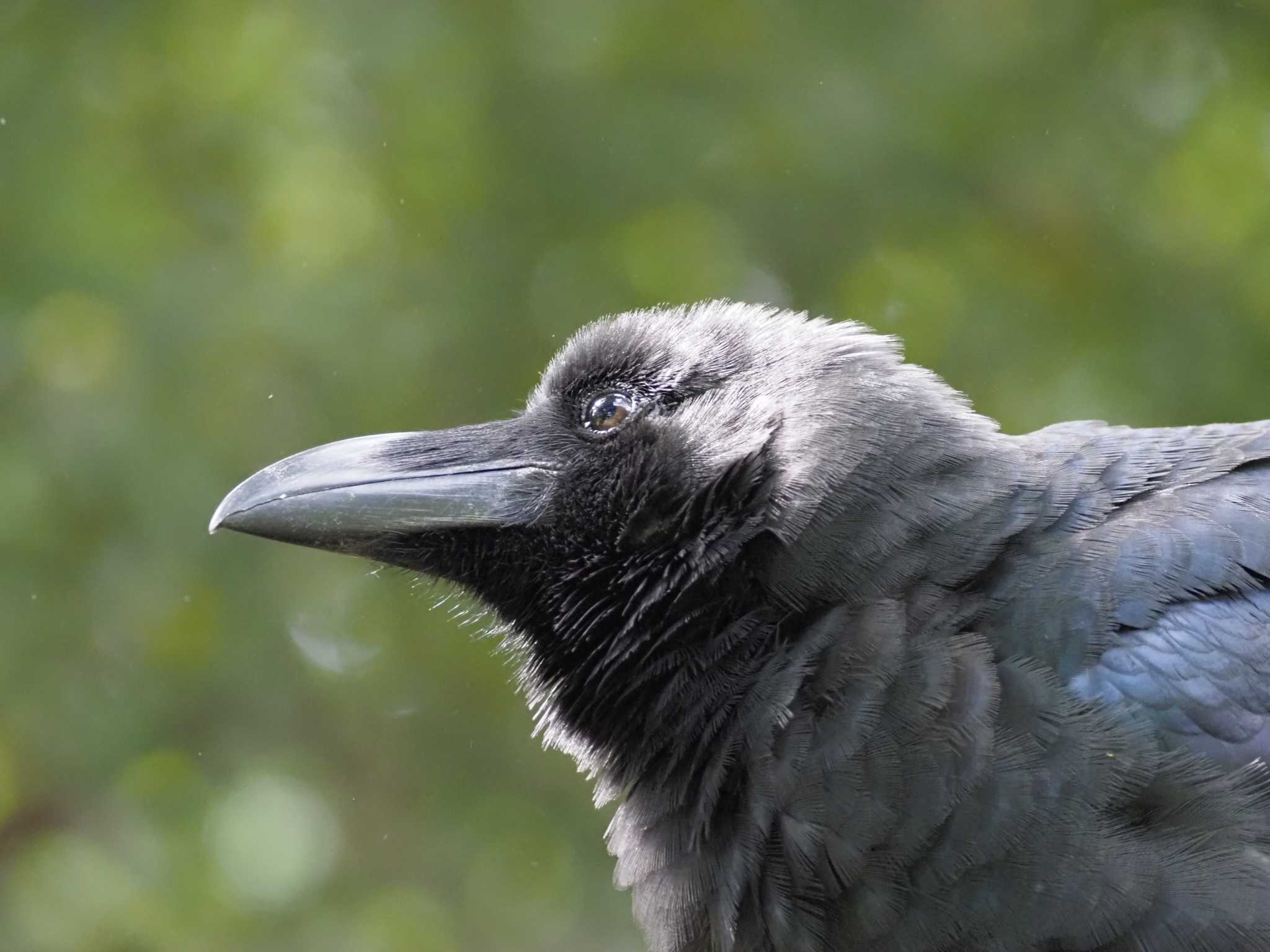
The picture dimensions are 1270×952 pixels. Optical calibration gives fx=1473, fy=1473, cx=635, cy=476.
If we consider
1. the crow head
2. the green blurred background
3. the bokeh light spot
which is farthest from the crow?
the bokeh light spot

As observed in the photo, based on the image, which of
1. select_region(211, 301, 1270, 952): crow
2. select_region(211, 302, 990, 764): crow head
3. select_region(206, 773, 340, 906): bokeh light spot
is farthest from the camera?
select_region(206, 773, 340, 906): bokeh light spot

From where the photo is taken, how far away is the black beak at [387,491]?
2.80m

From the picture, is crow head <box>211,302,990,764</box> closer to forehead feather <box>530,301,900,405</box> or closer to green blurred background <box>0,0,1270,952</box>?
forehead feather <box>530,301,900,405</box>

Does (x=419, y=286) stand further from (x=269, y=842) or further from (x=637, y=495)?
(x=637, y=495)

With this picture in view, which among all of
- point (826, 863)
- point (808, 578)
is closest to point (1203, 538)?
point (808, 578)

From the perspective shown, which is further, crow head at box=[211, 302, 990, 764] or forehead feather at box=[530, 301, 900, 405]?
forehead feather at box=[530, 301, 900, 405]

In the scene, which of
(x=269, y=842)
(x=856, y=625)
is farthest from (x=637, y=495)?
(x=269, y=842)

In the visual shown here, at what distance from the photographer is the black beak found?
2801mm

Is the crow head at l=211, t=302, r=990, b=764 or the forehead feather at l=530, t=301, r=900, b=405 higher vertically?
the forehead feather at l=530, t=301, r=900, b=405

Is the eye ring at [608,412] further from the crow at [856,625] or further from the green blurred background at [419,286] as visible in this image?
the green blurred background at [419,286]

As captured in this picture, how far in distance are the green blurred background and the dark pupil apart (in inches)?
71.6

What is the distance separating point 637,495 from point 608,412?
0.28 meters

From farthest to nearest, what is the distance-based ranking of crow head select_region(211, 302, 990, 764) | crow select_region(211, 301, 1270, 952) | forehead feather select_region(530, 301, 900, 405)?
forehead feather select_region(530, 301, 900, 405) < crow head select_region(211, 302, 990, 764) < crow select_region(211, 301, 1270, 952)

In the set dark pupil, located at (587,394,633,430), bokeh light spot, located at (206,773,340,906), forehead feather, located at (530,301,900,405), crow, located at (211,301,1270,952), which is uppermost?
forehead feather, located at (530,301,900,405)
